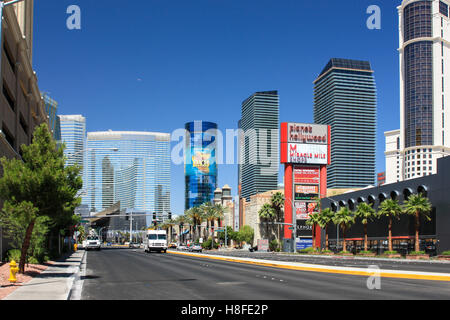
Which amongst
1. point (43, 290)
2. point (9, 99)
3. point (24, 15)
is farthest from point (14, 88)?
point (43, 290)

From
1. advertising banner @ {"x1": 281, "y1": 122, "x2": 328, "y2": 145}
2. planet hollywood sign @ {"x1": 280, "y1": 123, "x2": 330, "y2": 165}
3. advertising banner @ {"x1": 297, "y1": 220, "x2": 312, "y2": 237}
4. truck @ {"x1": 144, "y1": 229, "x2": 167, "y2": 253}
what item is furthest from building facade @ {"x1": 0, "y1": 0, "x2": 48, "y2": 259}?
advertising banner @ {"x1": 297, "y1": 220, "x2": 312, "y2": 237}

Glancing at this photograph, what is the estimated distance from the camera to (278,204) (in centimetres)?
11969

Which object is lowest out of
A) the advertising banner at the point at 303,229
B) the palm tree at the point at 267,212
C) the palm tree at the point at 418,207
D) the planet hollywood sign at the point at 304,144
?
the advertising banner at the point at 303,229

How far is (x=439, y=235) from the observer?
63312 mm

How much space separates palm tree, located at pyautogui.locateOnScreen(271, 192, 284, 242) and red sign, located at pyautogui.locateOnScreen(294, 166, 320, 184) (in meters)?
8.73

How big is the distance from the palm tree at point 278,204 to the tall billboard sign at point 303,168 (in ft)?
23.0

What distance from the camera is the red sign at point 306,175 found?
112 metres

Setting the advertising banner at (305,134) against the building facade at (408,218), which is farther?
the advertising banner at (305,134)

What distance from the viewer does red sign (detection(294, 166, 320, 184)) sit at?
112438 millimetres

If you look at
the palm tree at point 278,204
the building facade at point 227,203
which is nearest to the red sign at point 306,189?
the palm tree at point 278,204

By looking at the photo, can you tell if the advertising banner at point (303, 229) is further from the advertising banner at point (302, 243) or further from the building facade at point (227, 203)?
the building facade at point (227, 203)

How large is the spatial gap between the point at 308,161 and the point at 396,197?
36.3m
